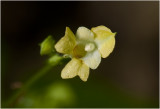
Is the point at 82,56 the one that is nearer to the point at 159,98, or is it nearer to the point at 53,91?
the point at 53,91

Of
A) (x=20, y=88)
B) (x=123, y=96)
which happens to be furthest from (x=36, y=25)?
(x=20, y=88)

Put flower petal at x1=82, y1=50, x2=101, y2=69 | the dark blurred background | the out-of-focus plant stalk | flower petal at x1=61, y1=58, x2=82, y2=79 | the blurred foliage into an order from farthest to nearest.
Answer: the dark blurred background < the blurred foliage < the out-of-focus plant stalk < flower petal at x1=82, y1=50, x2=101, y2=69 < flower petal at x1=61, y1=58, x2=82, y2=79

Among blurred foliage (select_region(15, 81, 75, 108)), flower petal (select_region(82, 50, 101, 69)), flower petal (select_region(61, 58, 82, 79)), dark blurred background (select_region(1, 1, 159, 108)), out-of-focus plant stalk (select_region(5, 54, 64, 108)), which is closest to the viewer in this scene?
flower petal (select_region(61, 58, 82, 79))

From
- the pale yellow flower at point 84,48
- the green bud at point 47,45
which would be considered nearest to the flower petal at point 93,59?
the pale yellow flower at point 84,48

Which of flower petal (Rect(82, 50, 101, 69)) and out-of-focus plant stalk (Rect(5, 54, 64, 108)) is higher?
flower petal (Rect(82, 50, 101, 69))

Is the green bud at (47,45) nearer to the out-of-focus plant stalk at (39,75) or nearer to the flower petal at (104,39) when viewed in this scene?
the out-of-focus plant stalk at (39,75)

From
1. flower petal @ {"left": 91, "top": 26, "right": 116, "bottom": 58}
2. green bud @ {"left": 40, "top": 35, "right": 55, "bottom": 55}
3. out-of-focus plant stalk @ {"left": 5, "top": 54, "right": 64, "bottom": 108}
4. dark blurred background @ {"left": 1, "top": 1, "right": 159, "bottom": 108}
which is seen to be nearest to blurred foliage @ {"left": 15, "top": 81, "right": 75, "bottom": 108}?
dark blurred background @ {"left": 1, "top": 1, "right": 159, "bottom": 108}

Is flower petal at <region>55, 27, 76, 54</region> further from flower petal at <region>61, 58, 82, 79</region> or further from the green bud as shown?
the green bud

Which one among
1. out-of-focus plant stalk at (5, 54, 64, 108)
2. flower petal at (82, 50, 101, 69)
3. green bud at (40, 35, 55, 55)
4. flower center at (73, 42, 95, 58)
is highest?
green bud at (40, 35, 55, 55)
